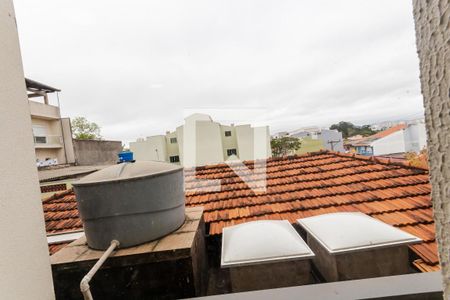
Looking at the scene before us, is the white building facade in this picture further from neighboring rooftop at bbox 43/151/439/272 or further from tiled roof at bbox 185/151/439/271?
neighboring rooftop at bbox 43/151/439/272

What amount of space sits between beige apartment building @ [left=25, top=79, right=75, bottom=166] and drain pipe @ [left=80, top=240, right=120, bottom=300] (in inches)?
898

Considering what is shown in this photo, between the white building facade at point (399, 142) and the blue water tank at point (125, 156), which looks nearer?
the blue water tank at point (125, 156)

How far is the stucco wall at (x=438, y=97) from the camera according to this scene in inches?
26.3

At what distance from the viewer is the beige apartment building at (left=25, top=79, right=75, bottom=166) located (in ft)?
68.4

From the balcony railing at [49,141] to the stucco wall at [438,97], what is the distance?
25223 mm

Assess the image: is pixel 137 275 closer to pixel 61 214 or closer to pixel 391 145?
pixel 61 214

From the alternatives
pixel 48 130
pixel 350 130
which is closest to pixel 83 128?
pixel 48 130

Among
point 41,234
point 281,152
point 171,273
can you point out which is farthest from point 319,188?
point 281,152

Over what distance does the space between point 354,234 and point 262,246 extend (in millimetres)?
834

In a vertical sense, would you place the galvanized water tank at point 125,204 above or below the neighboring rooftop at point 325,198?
above

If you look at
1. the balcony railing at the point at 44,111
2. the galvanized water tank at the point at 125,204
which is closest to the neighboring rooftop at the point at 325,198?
the galvanized water tank at the point at 125,204

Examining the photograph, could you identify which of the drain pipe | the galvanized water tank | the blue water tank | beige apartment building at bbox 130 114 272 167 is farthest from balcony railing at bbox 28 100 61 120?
the drain pipe

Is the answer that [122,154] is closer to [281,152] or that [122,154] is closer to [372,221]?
[372,221]

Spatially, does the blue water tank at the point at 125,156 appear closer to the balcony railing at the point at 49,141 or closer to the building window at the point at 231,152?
the balcony railing at the point at 49,141
